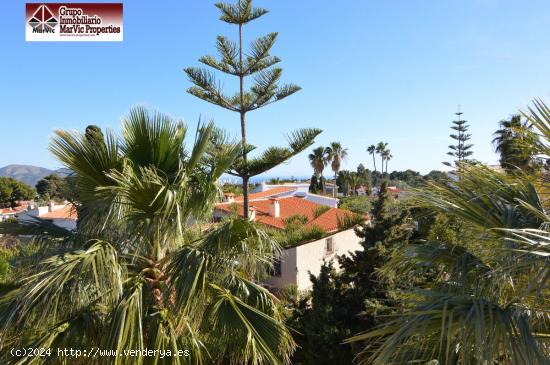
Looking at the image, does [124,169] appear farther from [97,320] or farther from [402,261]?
[402,261]

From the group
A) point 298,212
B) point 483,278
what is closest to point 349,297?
point 483,278

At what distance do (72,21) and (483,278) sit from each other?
7338 millimetres

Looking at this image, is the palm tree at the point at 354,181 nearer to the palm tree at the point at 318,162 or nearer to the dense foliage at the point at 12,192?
the palm tree at the point at 318,162

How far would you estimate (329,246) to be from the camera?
51.5 ft

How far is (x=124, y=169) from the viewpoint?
3.21 metres

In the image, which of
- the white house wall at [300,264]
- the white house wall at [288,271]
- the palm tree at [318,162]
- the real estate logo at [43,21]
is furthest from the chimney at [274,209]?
the palm tree at [318,162]

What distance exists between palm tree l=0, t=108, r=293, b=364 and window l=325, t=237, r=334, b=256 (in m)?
11.8

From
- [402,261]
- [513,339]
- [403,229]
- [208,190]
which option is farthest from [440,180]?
[403,229]

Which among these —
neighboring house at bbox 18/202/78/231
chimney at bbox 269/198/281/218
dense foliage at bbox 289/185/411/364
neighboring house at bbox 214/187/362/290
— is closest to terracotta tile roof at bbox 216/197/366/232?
neighboring house at bbox 214/187/362/290

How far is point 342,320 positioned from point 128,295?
435cm

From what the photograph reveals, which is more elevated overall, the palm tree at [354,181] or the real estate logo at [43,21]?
the real estate logo at [43,21]

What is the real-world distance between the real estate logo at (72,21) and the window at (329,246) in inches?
454

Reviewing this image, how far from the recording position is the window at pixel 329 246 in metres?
15.3

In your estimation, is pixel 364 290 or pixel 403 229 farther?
pixel 403 229
